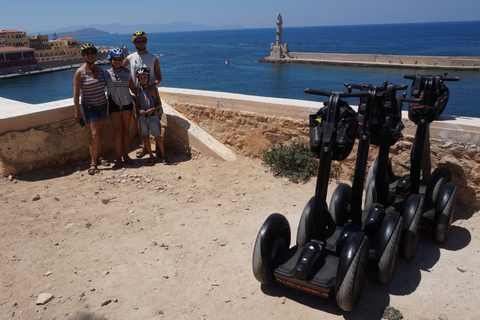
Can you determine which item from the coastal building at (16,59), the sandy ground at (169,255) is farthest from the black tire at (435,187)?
the coastal building at (16,59)

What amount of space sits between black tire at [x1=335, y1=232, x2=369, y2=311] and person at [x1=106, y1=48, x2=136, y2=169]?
4280 millimetres

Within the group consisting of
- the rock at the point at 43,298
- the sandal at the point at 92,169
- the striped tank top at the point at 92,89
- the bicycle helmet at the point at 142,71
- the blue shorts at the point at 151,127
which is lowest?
the rock at the point at 43,298

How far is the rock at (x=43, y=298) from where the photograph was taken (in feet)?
10.5

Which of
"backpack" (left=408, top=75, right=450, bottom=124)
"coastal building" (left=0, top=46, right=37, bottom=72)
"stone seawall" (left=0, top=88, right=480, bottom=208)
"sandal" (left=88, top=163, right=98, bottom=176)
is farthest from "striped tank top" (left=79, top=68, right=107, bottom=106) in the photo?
"coastal building" (left=0, top=46, right=37, bottom=72)

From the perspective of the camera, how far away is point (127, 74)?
5926 millimetres

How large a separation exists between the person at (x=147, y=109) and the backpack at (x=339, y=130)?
12.0 ft

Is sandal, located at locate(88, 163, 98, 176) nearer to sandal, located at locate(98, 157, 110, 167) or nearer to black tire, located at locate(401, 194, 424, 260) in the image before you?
sandal, located at locate(98, 157, 110, 167)

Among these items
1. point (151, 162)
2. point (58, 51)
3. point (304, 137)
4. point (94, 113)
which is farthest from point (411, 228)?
point (58, 51)

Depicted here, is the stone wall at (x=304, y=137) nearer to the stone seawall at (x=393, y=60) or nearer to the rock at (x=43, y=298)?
the rock at (x=43, y=298)

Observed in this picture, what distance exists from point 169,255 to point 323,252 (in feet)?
5.17

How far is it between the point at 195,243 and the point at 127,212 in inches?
46.2

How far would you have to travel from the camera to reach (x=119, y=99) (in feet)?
19.5

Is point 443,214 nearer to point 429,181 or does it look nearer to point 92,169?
point 429,181

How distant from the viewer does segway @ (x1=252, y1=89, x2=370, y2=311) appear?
289 cm
